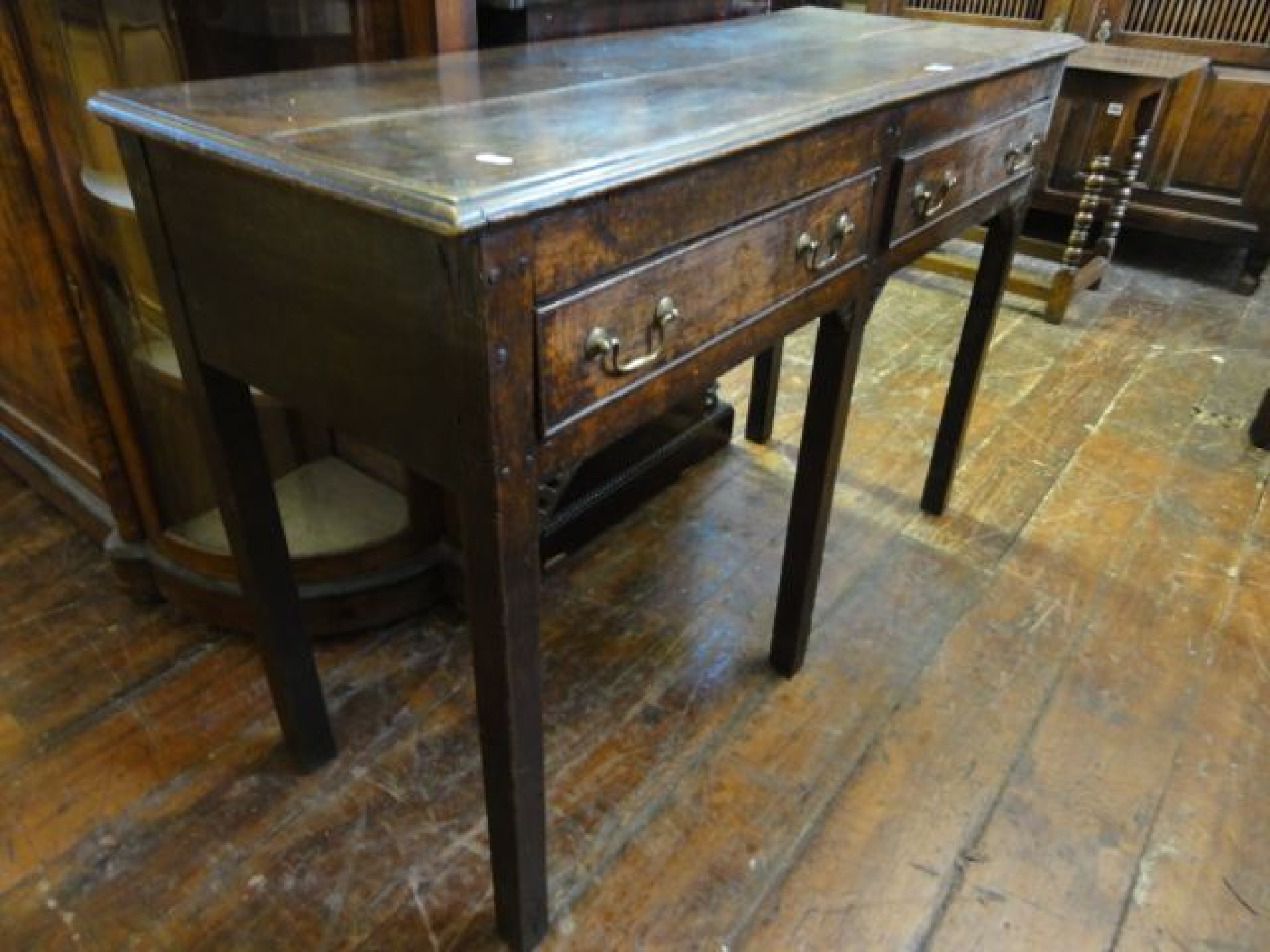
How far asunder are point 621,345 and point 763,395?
1250 millimetres

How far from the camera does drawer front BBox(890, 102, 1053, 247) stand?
3.72 ft

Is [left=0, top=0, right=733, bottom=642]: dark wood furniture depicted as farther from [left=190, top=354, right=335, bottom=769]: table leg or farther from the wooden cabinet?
[left=190, top=354, right=335, bottom=769]: table leg

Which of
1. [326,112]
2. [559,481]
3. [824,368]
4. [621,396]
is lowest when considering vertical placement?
[559,481]

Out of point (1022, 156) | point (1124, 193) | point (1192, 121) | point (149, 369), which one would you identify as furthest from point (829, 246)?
point (1192, 121)

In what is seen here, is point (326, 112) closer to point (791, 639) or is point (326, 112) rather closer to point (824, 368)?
point (824, 368)

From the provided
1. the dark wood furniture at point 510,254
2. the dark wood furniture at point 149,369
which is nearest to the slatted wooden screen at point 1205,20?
the dark wood furniture at point 510,254

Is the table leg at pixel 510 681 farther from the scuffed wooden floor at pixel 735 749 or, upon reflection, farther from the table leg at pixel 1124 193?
the table leg at pixel 1124 193

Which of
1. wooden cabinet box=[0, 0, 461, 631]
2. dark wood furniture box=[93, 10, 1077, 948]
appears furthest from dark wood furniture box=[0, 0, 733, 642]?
dark wood furniture box=[93, 10, 1077, 948]

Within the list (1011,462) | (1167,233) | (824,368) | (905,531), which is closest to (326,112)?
(824,368)

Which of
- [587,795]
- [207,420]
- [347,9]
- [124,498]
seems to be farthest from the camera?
[124,498]

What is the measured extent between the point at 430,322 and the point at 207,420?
1.41 feet

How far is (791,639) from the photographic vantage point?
1.41 m

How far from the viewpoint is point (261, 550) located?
1064 mm

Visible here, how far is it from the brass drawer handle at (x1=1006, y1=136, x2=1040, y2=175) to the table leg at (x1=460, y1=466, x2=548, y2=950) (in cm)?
104
